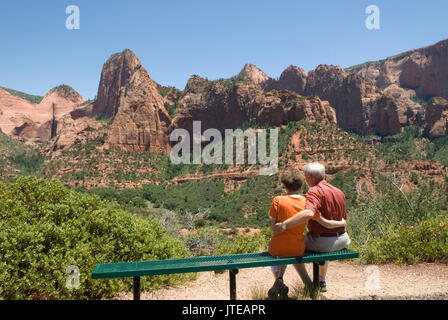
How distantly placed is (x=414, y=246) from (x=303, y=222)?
458 cm

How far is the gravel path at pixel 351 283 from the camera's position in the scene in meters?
4.80

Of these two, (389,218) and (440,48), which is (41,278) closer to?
(389,218)

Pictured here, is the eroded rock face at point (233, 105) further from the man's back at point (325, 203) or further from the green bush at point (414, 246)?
the man's back at point (325, 203)

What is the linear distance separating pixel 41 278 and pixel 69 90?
16852cm

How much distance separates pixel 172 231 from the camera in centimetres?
2045

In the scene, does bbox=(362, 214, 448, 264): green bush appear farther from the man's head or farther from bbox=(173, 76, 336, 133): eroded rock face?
bbox=(173, 76, 336, 133): eroded rock face

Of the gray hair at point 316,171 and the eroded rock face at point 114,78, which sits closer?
the gray hair at point 316,171

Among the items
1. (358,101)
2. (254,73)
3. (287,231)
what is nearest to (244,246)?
(287,231)

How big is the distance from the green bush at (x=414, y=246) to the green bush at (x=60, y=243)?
14.4 feet

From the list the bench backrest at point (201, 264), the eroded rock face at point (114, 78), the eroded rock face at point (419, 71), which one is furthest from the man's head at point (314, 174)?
the eroded rock face at point (419, 71)

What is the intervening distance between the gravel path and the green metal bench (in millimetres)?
573

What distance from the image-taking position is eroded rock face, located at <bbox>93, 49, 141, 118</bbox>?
120 meters

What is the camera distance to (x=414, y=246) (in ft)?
23.5

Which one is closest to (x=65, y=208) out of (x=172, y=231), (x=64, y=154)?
(x=172, y=231)
